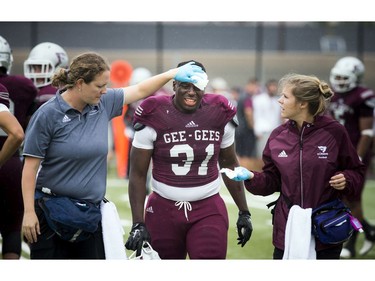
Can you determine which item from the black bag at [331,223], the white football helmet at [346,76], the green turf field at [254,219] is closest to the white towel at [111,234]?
the black bag at [331,223]

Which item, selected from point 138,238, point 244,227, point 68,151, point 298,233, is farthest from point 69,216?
point 298,233

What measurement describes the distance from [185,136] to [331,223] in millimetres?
895

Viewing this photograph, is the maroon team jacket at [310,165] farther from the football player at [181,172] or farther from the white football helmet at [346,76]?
the white football helmet at [346,76]

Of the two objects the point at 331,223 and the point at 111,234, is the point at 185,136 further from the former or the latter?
the point at 331,223

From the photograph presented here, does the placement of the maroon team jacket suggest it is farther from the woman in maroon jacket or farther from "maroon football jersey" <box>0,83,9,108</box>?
"maroon football jersey" <box>0,83,9,108</box>

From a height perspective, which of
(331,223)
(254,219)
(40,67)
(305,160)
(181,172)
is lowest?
(254,219)

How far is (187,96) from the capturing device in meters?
3.89

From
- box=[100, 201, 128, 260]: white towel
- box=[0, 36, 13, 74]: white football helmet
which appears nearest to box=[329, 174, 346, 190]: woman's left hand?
box=[100, 201, 128, 260]: white towel

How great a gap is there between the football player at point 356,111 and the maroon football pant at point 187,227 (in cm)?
249

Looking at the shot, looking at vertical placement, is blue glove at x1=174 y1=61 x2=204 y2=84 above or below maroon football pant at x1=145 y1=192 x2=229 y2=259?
above

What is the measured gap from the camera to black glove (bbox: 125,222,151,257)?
3859mm

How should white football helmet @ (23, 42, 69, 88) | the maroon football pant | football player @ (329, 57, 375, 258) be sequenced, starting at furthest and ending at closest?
1. football player @ (329, 57, 375, 258)
2. white football helmet @ (23, 42, 69, 88)
3. the maroon football pant

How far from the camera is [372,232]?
6234 millimetres
